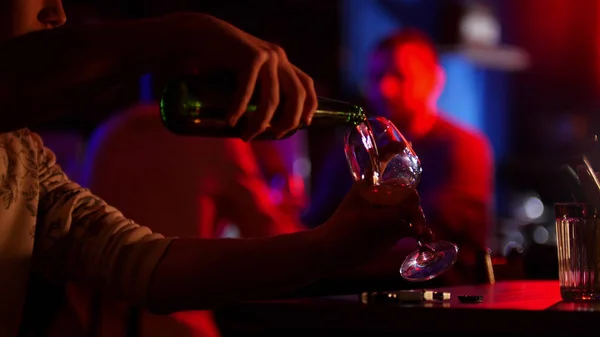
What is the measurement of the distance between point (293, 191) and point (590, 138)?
4.75 ft

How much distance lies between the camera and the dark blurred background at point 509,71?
6.41 m

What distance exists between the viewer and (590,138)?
1288 millimetres

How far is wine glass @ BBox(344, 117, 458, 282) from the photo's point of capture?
1089 millimetres

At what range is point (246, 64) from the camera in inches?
35.5

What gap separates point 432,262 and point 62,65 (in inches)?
21.9

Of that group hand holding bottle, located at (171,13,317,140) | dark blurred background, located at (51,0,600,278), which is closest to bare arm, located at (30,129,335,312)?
hand holding bottle, located at (171,13,317,140)

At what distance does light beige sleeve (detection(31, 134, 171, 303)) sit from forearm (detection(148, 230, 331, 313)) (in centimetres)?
3

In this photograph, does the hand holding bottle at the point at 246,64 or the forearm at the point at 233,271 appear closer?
the hand holding bottle at the point at 246,64

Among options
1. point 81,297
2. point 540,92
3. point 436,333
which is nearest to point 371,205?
point 436,333

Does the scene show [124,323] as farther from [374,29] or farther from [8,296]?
[374,29]

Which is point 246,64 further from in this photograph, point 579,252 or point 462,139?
point 462,139

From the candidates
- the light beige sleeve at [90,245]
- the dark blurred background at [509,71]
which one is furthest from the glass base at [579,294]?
the dark blurred background at [509,71]

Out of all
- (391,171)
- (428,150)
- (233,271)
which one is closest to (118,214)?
(233,271)

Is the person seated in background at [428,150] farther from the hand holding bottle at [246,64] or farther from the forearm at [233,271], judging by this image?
the hand holding bottle at [246,64]
